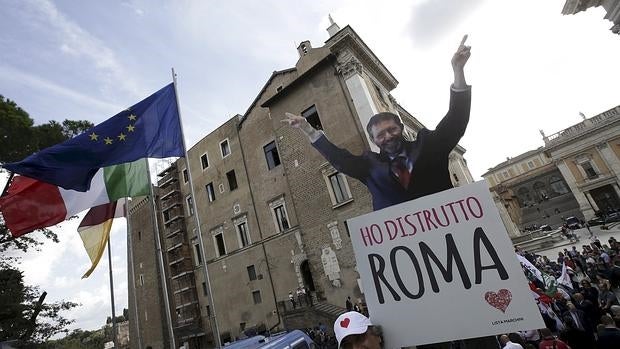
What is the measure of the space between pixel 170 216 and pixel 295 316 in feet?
56.9

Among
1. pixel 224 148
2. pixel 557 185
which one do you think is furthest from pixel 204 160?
pixel 557 185

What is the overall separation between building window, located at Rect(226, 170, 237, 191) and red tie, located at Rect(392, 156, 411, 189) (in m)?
19.8

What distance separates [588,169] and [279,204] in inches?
1814

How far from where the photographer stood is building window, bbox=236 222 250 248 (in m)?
22.9

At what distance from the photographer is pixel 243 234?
23.2 m

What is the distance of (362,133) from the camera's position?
17500 mm

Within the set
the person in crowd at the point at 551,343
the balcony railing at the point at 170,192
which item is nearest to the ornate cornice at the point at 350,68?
the person in crowd at the point at 551,343

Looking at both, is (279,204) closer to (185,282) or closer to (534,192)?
(185,282)

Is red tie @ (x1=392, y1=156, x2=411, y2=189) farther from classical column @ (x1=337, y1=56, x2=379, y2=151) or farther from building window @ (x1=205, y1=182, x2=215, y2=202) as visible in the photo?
building window @ (x1=205, y1=182, x2=215, y2=202)

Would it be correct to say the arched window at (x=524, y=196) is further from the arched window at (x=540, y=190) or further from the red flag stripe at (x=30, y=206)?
the red flag stripe at (x=30, y=206)

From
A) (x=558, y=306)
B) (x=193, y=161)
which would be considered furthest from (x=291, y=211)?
(x=558, y=306)

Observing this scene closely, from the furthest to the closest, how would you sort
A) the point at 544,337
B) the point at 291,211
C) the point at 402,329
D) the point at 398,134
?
1. the point at 291,211
2. the point at 544,337
3. the point at 398,134
4. the point at 402,329

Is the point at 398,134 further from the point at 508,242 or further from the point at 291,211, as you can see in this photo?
the point at 291,211

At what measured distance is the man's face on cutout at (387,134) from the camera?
523 centimetres
